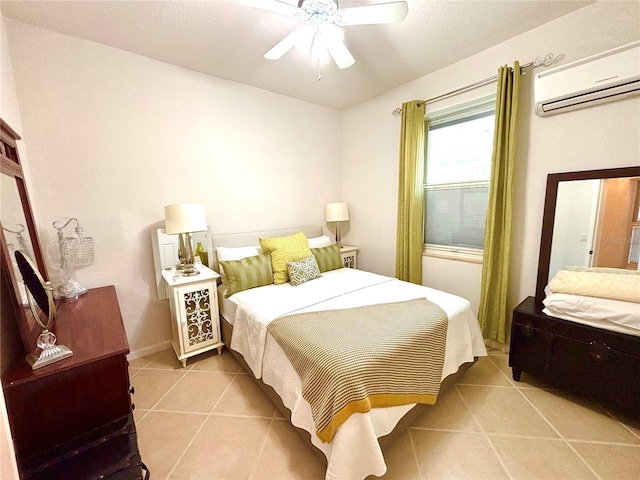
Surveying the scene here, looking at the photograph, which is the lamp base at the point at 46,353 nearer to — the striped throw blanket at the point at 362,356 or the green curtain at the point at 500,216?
the striped throw blanket at the point at 362,356

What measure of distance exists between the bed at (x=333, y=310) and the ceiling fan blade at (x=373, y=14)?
68.6 inches

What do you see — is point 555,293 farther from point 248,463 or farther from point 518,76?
point 248,463

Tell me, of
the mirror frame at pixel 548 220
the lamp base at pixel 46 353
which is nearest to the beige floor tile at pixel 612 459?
the mirror frame at pixel 548 220

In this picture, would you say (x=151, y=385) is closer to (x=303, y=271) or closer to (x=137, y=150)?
(x=303, y=271)

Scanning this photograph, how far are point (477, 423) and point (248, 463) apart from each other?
4.50ft

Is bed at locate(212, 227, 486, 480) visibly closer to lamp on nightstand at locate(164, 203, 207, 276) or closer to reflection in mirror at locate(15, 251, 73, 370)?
lamp on nightstand at locate(164, 203, 207, 276)

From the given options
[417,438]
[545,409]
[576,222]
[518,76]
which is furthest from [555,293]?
[518,76]

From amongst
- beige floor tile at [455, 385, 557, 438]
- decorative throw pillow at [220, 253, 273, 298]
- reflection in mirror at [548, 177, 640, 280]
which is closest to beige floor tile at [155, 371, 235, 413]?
decorative throw pillow at [220, 253, 273, 298]

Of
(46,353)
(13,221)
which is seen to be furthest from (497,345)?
(13,221)

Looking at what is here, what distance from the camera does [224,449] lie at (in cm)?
147

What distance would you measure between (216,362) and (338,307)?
4.18 feet

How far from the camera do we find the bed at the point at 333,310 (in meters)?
1.15

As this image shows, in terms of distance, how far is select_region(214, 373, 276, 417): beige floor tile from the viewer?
1741 mm

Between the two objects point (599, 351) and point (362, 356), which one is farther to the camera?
point (599, 351)
